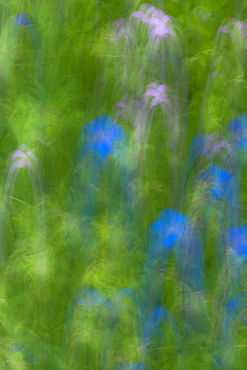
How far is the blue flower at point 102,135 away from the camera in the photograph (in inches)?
47.9

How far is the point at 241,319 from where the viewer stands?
1.16 metres

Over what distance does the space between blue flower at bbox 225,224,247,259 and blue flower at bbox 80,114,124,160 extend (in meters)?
0.28

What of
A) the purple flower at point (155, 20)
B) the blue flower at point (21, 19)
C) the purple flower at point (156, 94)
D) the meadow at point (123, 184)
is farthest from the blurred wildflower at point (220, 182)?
the blue flower at point (21, 19)

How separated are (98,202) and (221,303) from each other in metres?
0.31

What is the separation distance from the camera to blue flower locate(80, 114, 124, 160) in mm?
1217

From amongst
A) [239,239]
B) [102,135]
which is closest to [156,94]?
[102,135]

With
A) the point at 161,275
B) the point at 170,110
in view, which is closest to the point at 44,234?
the point at 161,275

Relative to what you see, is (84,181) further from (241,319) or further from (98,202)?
(241,319)

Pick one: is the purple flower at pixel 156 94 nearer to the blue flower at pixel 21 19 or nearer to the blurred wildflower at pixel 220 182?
the blurred wildflower at pixel 220 182

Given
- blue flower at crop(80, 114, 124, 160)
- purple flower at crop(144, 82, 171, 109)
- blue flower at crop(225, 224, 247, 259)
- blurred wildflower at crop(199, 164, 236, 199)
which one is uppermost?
purple flower at crop(144, 82, 171, 109)

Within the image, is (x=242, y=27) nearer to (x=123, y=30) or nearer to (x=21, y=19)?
(x=123, y=30)

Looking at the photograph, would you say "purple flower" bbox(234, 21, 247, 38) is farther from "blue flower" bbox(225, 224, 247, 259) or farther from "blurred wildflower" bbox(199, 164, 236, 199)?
"blue flower" bbox(225, 224, 247, 259)

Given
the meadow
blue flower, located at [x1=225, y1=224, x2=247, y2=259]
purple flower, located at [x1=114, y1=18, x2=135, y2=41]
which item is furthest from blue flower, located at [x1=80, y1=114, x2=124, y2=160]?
blue flower, located at [x1=225, y1=224, x2=247, y2=259]

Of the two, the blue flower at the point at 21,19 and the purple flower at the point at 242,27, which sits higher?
the blue flower at the point at 21,19
